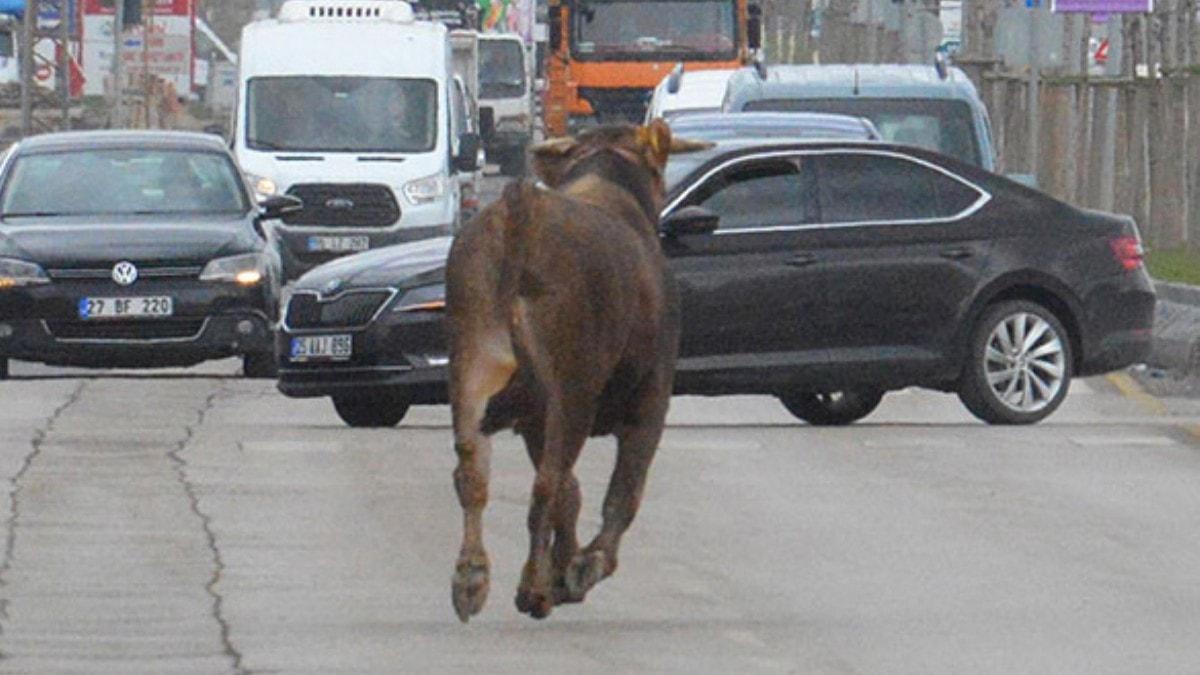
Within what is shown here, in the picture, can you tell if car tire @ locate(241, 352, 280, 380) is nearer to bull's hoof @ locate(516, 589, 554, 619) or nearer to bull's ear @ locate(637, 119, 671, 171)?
bull's ear @ locate(637, 119, 671, 171)

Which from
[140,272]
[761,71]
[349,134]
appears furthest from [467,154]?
[140,272]

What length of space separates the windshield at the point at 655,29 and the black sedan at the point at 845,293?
28.9 m

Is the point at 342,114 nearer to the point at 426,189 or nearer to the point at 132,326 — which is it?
the point at 426,189

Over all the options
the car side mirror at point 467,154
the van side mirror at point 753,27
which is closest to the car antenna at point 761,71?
→ the car side mirror at point 467,154

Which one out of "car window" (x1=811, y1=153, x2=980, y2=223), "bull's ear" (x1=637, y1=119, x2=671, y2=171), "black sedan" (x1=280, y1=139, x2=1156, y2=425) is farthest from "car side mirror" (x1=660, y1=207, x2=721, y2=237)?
"bull's ear" (x1=637, y1=119, x2=671, y2=171)

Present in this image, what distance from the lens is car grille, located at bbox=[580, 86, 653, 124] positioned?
1975 inches

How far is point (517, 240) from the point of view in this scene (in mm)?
10461

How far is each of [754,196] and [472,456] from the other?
9284 mm

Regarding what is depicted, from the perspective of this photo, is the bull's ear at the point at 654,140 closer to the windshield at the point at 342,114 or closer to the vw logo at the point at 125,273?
the vw logo at the point at 125,273

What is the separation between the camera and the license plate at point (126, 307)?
2223 cm

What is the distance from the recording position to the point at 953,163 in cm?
1975

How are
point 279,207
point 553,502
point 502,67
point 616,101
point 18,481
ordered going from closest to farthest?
point 553,502
point 18,481
point 279,207
point 616,101
point 502,67

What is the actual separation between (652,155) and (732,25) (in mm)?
37084

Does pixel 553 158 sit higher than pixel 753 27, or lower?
higher
